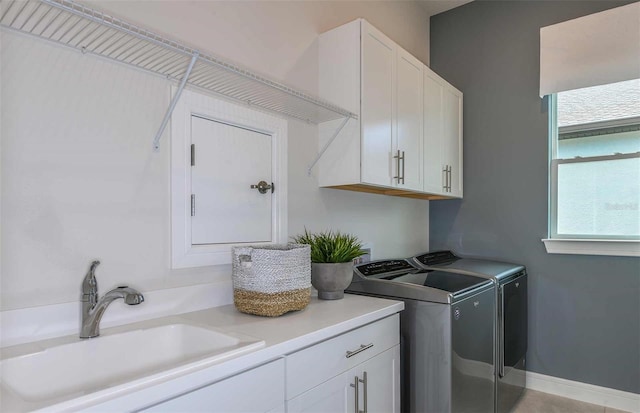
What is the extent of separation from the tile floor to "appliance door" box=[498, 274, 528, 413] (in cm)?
7

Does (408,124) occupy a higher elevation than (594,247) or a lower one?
higher

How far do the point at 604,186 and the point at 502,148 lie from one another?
0.69 m

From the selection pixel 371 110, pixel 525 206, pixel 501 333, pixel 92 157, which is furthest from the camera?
pixel 525 206

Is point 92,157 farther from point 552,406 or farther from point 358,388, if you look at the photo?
point 552,406

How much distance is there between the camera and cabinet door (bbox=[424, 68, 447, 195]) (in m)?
2.62

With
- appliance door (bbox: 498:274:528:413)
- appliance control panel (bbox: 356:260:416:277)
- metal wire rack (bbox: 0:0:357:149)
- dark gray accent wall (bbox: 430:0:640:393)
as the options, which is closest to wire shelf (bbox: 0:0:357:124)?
metal wire rack (bbox: 0:0:357:149)

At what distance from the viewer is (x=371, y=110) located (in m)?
2.11

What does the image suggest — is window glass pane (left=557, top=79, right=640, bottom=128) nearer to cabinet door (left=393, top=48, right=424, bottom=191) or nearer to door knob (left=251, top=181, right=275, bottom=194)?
cabinet door (left=393, top=48, right=424, bottom=191)

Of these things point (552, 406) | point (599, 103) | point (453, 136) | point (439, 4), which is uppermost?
point (439, 4)

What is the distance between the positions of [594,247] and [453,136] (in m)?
1.15

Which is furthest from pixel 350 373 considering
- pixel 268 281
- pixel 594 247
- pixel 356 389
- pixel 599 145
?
pixel 599 145

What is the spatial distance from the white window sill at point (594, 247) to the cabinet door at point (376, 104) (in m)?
1.34

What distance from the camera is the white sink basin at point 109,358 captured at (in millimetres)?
1010

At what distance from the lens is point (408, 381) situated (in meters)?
1.88
